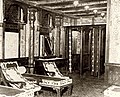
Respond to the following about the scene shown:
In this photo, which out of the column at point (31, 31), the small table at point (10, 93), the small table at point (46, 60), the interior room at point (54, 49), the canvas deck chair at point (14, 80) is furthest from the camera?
the column at point (31, 31)

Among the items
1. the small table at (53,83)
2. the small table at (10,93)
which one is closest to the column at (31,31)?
the small table at (53,83)

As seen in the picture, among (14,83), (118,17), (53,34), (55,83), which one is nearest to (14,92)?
(14,83)

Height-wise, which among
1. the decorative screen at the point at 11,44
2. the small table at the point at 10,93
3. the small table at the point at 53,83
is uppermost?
the decorative screen at the point at 11,44

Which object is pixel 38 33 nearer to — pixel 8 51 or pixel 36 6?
pixel 36 6

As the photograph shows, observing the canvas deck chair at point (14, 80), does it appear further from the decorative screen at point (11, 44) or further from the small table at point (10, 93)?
the decorative screen at point (11, 44)

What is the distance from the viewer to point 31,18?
28.8ft

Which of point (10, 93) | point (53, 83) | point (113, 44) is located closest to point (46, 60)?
point (53, 83)

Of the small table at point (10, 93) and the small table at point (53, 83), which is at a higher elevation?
the small table at point (10, 93)

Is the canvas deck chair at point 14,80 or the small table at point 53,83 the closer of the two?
the canvas deck chair at point 14,80

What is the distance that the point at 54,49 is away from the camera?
11070 millimetres

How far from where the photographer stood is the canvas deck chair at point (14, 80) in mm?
5646

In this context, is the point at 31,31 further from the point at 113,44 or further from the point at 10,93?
the point at 113,44

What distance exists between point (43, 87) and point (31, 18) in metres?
3.41

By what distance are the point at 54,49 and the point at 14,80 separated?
5.13 meters
